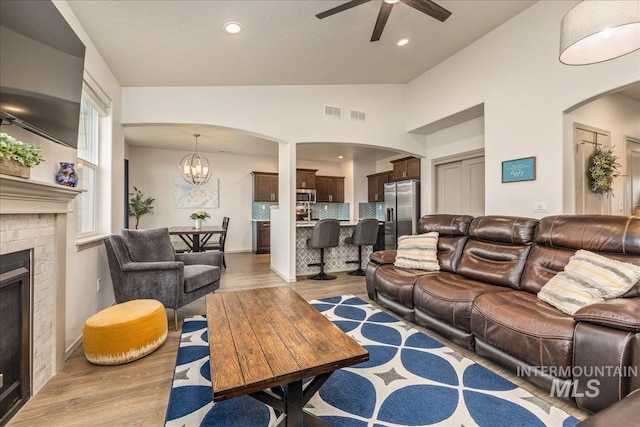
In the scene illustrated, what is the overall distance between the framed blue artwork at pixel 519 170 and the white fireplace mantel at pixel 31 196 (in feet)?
14.6

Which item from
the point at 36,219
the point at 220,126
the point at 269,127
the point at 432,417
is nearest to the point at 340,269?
the point at 269,127

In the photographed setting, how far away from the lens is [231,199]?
26.0 feet

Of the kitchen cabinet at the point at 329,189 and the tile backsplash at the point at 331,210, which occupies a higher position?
the kitchen cabinet at the point at 329,189

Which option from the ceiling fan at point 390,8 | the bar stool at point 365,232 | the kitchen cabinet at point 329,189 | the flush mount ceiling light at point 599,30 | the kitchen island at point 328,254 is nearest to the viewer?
the flush mount ceiling light at point 599,30

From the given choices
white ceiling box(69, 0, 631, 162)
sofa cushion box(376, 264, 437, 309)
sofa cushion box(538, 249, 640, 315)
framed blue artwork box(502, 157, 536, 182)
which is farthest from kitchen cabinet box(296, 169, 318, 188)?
sofa cushion box(538, 249, 640, 315)

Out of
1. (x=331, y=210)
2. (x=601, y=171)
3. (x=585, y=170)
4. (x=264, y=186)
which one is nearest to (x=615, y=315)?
(x=585, y=170)

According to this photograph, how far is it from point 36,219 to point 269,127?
123 inches

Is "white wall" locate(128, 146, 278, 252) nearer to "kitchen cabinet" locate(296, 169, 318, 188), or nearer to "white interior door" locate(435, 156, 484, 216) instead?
"kitchen cabinet" locate(296, 169, 318, 188)

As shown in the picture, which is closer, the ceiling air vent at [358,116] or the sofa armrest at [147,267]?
the sofa armrest at [147,267]

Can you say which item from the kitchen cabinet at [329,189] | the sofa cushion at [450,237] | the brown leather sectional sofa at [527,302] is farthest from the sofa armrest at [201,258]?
the kitchen cabinet at [329,189]

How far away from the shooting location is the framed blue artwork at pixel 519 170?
333 cm

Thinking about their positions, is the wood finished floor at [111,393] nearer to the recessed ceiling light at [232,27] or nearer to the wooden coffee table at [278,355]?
the wooden coffee table at [278,355]

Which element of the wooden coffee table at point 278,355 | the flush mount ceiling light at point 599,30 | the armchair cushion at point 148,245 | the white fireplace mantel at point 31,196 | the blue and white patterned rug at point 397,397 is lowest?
the blue and white patterned rug at point 397,397

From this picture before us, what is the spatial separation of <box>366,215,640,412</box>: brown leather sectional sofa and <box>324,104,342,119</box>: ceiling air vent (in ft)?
8.03
